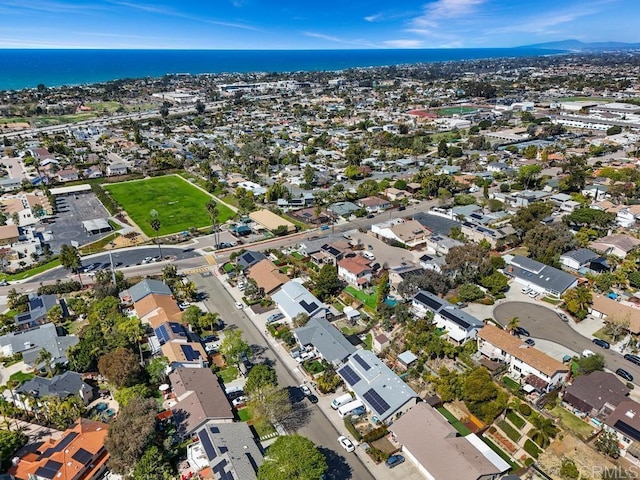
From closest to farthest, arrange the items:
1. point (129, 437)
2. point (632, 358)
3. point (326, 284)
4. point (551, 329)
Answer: point (129, 437) → point (632, 358) → point (551, 329) → point (326, 284)

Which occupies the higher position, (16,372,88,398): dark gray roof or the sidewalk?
(16,372,88,398): dark gray roof

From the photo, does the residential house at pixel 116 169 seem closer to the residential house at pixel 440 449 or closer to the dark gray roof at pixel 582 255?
the residential house at pixel 440 449

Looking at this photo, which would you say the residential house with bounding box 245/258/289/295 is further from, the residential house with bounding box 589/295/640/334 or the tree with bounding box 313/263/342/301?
the residential house with bounding box 589/295/640/334

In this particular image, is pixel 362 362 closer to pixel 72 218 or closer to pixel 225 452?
pixel 225 452

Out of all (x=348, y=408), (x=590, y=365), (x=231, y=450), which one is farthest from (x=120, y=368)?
(x=590, y=365)

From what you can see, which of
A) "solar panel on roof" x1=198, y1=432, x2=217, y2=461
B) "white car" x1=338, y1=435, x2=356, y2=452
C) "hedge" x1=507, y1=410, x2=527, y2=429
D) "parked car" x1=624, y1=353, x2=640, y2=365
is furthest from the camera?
"parked car" x1=624, y1=353, x2=640, y2=365

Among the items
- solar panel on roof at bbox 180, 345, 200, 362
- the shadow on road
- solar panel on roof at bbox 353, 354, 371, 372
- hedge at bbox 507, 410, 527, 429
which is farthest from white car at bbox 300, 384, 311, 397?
hedge at bbox 507, 410, 527, 429

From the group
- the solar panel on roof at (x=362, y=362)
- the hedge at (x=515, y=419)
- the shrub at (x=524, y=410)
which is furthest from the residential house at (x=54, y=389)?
the shrub at (x=524, y=410)
